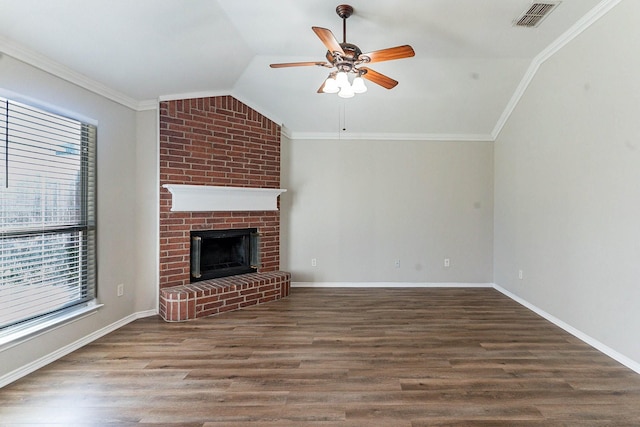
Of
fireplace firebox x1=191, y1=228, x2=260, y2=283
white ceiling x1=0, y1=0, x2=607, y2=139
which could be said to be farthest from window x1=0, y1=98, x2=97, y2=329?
fireplace firebox x1=191, y1=228, x2=260, y2=283

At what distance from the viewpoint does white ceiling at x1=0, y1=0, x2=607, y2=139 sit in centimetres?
224

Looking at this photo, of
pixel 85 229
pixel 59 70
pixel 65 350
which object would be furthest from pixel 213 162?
pixel 65 350

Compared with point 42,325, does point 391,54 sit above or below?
above

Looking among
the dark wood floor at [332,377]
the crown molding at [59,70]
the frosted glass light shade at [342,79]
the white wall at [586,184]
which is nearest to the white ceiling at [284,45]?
the crown molding at [59,70]

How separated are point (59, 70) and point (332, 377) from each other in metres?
3.23

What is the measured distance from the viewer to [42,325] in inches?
93.6

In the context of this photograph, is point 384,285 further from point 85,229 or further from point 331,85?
point 85,229

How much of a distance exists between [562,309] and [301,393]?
113 inches

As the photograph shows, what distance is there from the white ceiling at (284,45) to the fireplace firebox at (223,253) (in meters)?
1.69

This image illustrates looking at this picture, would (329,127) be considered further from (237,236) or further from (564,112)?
(564,112)

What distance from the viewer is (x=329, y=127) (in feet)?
15.0

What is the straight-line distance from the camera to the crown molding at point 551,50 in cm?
251

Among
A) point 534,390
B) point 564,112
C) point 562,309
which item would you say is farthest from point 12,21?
point 562,309

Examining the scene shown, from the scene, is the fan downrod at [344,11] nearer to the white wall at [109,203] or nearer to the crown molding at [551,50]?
the crown molding at [551,50]
